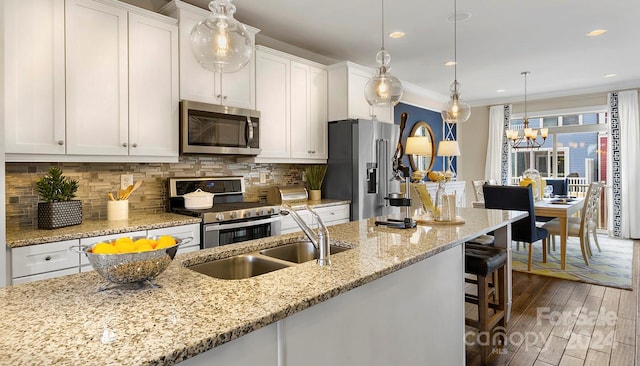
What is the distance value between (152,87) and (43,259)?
4.48 ft

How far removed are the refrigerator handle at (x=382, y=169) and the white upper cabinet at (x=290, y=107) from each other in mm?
628

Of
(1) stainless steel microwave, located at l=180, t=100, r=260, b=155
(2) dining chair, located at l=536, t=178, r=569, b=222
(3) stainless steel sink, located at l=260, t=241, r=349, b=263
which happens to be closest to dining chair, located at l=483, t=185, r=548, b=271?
(2) dining chair, located at l=536, t=178, r=569, b=222

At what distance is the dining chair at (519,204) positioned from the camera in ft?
13.0

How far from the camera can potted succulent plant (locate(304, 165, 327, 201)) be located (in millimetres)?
4188

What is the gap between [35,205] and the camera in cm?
248

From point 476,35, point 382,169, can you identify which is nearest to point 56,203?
point 382,169

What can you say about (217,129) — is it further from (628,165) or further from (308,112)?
(628,165)

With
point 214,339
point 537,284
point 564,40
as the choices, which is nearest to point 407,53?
point 564,40

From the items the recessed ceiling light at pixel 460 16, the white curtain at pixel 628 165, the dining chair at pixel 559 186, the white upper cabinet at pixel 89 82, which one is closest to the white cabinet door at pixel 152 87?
the white upper cabinet at pixel 89 82

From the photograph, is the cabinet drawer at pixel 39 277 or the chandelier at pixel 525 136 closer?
the cabinet drawer at pixel 39 277

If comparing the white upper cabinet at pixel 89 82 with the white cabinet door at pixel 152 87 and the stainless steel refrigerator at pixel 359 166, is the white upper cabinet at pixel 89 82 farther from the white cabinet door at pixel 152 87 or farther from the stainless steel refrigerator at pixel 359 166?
the stainless steel refrigerator at pixel 359 166

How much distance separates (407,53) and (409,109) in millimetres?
1794

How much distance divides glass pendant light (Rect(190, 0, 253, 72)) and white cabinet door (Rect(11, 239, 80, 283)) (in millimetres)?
1344

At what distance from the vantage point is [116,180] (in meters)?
2.86
